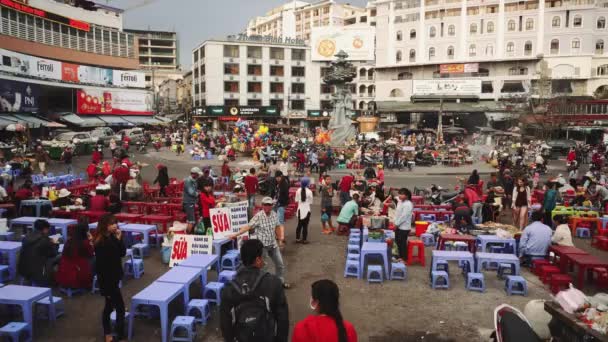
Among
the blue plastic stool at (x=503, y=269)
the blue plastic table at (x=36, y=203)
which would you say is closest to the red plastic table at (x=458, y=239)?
the blue plastic stool at (x=503, y=269)

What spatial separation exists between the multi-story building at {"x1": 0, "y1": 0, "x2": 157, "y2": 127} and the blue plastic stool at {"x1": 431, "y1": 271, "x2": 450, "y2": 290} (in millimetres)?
37100

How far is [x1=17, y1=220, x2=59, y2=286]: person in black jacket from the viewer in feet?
26.4

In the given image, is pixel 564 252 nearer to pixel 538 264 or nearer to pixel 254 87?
pixel 538 264

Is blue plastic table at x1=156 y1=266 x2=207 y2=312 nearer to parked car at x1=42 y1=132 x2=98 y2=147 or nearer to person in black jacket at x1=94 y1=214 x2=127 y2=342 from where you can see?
person in black jacket at x1=94 y1=214 x2=127 y2=342

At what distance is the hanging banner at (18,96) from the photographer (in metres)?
36.9

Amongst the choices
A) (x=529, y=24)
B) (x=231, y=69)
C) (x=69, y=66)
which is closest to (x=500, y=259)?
(x=69, y=66)

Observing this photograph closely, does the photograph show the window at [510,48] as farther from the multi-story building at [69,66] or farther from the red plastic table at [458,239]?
the red plastic table at [458,239]

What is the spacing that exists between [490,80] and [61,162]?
5230 cm

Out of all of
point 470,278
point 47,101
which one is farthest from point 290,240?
point 47,101

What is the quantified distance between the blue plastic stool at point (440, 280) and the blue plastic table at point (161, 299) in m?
4.73

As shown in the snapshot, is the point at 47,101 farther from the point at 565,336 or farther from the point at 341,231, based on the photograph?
the point at 565,336

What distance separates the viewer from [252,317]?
13.3ft

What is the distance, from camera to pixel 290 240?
41.4 feet

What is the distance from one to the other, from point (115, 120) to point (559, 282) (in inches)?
2008
